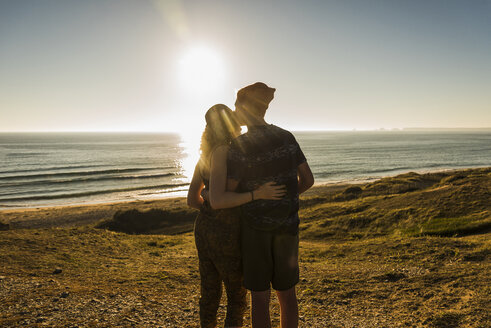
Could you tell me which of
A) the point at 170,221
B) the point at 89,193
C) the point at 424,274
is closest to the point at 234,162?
the point at 424,274

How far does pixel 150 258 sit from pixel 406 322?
629 cm

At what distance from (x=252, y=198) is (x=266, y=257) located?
50cm

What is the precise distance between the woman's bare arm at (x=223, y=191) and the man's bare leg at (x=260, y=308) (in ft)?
2.65

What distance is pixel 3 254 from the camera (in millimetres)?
6793

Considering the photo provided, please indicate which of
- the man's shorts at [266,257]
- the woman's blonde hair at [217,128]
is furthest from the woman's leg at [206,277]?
the woman's blonde hair at [217,128]

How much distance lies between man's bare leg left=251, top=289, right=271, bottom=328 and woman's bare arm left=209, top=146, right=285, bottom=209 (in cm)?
81

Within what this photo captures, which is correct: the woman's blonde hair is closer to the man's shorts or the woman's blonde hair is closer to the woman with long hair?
the woman with long hair

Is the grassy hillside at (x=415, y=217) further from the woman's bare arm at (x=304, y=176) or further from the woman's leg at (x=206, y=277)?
the woman's leg at (x=206, y=277)

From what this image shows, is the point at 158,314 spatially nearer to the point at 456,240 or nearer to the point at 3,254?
the point at 3,254

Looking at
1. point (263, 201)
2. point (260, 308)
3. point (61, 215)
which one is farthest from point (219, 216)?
point (61, 215)

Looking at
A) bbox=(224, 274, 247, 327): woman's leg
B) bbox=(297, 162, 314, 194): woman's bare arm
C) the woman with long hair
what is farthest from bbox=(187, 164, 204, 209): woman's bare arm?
bbox=(297, 162, 314, 194): woman's bare arm

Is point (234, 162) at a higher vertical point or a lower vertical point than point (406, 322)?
higher

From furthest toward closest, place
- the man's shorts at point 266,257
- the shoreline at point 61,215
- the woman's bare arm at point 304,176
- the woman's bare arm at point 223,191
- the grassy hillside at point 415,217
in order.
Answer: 1. the shoreline at point 61,215
2. the grassy hillside at point 415,217
3. the woman's bare arm at point 304,176
4. the man's shorts at point 266,257
5. the woman's bare arm at point 223,191

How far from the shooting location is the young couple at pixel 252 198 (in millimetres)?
2266
